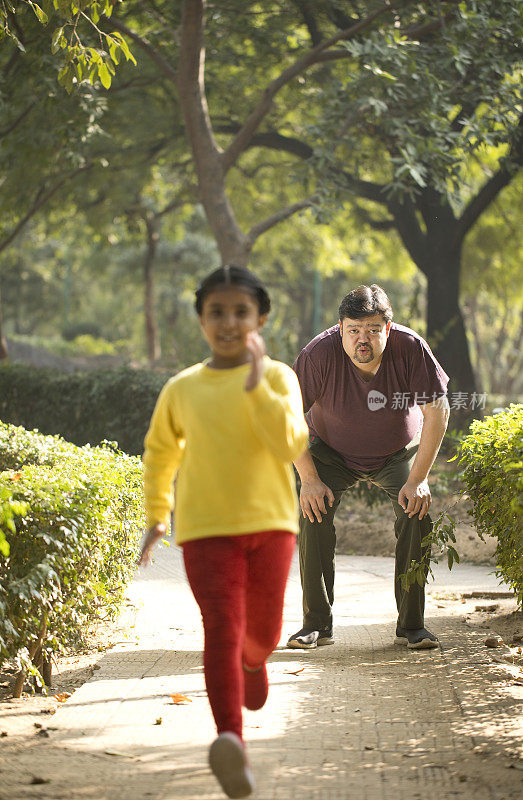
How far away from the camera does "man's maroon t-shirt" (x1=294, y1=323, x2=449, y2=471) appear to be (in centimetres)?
538

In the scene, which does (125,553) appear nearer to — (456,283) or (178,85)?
(178,85)

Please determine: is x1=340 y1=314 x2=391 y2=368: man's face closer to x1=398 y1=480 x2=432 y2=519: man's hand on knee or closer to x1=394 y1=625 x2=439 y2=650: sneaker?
x1=398 y1=480 x2=432 y2=519: man's hand on knee

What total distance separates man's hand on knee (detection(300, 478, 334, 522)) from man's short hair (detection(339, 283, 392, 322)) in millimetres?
941

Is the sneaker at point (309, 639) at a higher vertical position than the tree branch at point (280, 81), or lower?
lower

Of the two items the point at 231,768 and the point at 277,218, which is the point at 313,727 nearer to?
the point at 231,768

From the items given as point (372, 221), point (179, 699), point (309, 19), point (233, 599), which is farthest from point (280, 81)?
point (233, 599)

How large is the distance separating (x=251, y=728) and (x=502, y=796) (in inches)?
44.9

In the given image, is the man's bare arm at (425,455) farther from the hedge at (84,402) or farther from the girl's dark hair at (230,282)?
the hedge at (84,402)

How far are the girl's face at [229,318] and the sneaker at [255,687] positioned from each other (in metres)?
1.22

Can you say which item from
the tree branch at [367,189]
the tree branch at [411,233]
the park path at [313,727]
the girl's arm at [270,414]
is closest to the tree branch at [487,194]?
the tree branch at [411,233]

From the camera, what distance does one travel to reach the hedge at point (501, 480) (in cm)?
454

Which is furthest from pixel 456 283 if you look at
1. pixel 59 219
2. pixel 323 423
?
pixel 323 423

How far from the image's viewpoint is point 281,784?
131 inches

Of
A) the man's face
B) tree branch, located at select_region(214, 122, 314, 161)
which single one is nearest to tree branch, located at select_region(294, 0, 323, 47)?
tree branch, located at select_region(214, 122, 314, 161)
